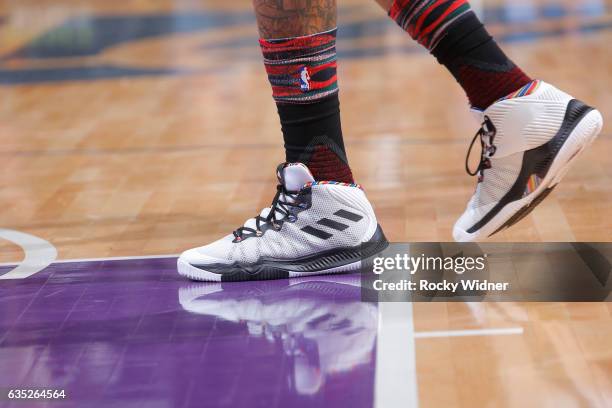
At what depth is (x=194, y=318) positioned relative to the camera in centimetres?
135

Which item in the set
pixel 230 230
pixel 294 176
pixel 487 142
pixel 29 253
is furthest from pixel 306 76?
pixel 29 253

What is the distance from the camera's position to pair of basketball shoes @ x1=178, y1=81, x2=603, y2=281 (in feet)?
4.75

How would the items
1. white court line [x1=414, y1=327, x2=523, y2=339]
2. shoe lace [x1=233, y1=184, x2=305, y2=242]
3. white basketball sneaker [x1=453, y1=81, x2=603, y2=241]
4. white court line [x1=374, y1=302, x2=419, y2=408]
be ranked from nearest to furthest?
1. white court line [x1=374, y1=302, x2=419, y2=408]
2. white court line [x1=414, y1=327, x2=523, y2=339]
3. white basketball sneaker [x1=453, y1=81, x2=603, y2=241]
4. shoe lace [x1=233, y1=184, x2=305, y2=242]

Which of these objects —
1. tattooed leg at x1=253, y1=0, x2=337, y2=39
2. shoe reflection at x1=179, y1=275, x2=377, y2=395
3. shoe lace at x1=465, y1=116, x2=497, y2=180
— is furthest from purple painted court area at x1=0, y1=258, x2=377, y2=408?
tattooed leg at x1=253, y1=0, x2=337, y2=39

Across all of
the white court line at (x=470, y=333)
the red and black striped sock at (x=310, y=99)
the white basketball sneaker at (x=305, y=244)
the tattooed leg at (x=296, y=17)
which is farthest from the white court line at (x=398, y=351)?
the tattooed leg at (x=296, y=17)

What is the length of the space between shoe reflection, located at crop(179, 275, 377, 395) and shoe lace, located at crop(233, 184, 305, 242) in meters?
0.08

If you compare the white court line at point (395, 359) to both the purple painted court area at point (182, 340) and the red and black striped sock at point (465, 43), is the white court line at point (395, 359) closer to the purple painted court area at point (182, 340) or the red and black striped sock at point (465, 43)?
the purple painted court area at point (182, 340)

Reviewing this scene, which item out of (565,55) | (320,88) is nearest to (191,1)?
(565,55)

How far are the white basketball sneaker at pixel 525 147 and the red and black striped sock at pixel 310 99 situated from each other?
0.22m

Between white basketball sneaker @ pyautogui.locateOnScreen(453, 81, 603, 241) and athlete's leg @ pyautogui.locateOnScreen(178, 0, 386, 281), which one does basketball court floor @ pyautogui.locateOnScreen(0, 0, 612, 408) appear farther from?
white basketball sneaker @ pyautogui.locateOnScreen(453, 81, 603, 241)

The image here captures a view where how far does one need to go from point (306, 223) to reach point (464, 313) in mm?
309

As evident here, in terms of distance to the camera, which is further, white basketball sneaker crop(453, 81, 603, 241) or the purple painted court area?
white basketball sneaker crop(453, 81, 603, 241)

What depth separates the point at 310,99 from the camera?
1.49m

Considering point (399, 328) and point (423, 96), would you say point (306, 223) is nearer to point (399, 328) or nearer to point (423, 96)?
point (399, 328)
